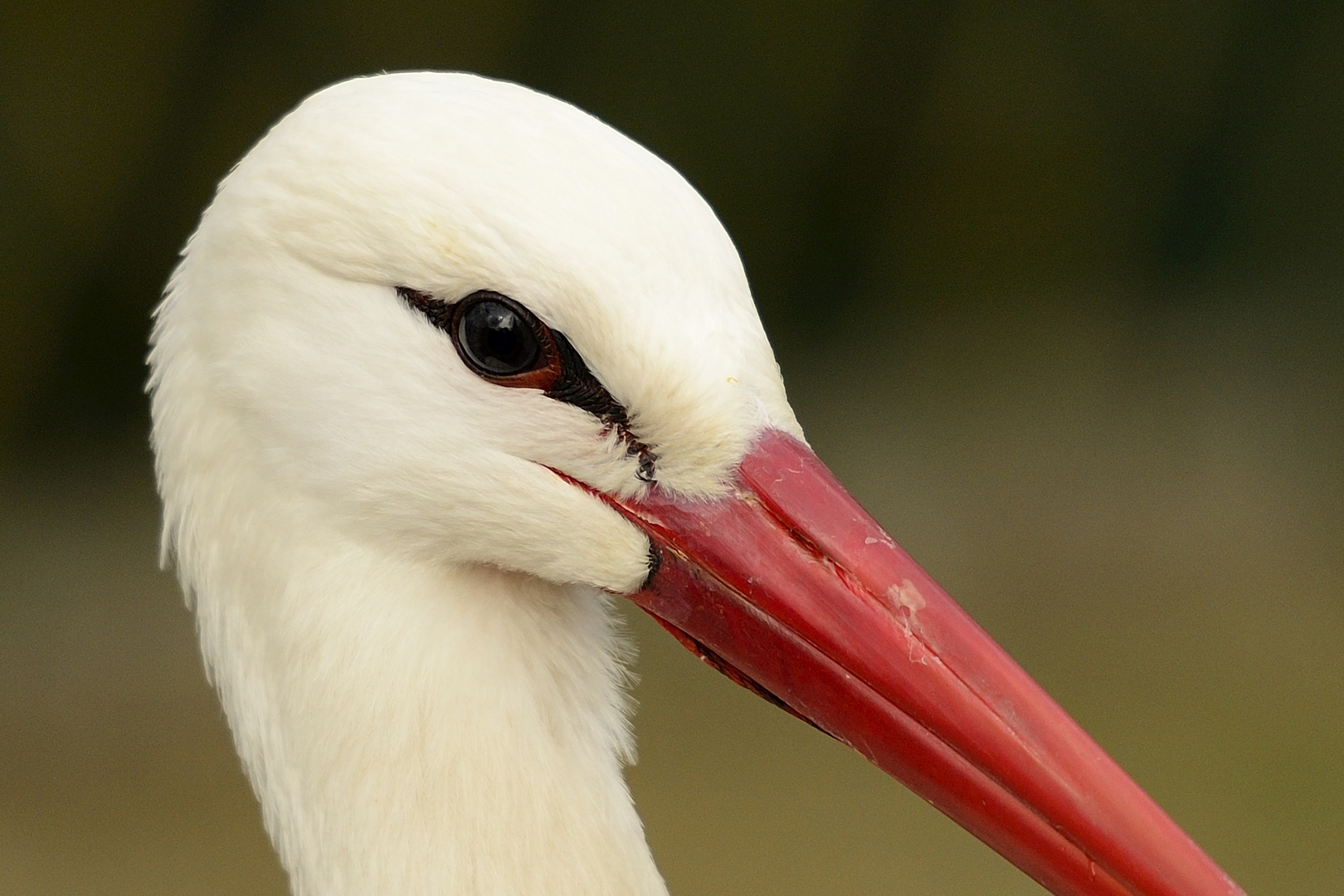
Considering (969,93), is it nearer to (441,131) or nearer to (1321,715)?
(1321,715)

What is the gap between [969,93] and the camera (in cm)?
207

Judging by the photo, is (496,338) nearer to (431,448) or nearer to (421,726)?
(431,448)

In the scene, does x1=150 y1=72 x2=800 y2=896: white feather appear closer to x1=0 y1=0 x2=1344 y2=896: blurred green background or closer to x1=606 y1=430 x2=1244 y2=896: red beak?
x1=606 y1=430 x2=1244 y2=896: red beak

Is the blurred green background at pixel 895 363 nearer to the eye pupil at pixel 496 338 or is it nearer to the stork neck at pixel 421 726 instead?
the stork neck at pixel 421 726

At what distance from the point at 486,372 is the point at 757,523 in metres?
0.14

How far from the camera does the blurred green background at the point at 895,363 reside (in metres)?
1.82

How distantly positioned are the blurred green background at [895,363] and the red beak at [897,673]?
4.10ft

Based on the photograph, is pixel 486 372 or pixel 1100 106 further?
pixel 1100 106

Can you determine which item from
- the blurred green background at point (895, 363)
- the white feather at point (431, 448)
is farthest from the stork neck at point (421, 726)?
the blurred green background at point (895, 363)

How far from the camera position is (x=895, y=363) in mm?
2246

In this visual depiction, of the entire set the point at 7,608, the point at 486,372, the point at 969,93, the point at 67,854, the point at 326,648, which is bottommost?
the point at 67,854

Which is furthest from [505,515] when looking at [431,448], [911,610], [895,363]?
[895,363]

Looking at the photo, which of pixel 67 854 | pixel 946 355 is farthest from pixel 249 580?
pixel 946 355

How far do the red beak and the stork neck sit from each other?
0.09m
